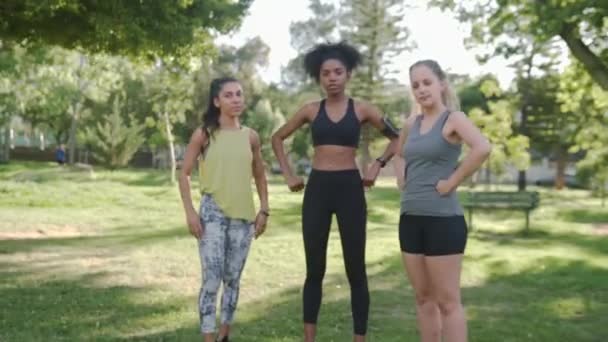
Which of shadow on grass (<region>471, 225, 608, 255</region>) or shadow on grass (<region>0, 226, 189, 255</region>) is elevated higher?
shadow on grass (<region>0, 226, 189, 255</region>)

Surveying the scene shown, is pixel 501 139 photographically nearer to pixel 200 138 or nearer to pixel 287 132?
pixel 287 132

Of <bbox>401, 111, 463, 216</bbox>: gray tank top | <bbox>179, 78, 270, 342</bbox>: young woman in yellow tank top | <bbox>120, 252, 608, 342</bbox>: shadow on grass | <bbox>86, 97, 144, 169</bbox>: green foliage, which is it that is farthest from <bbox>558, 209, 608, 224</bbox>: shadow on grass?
<bbox>86, 97, 144, 169</bbox>: green foliage

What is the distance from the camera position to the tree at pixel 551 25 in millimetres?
9078

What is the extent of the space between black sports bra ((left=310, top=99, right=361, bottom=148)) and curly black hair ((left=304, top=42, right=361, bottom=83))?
357 mm

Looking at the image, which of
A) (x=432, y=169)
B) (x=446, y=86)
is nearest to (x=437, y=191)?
(x=432, y=169)

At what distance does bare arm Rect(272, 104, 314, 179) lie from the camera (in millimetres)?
4746

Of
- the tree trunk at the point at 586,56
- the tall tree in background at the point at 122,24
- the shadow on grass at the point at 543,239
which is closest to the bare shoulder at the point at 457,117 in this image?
the tall tree in background at the point at 122,24

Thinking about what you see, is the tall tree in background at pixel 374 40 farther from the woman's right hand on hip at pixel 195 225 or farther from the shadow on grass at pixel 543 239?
the woman's right hand on hip at pixel 195 225

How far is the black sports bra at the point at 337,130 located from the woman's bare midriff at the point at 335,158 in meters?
0.04

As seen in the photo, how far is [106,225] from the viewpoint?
594 inches

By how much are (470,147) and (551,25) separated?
20.9ft

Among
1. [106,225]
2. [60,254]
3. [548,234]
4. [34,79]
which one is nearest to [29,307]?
[60,254]

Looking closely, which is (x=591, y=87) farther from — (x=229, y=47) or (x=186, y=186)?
(x=229, y=47)

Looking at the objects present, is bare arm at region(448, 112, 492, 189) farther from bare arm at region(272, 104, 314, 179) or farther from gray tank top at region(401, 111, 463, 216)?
bare arm at region(272, 104, 314, 179)
